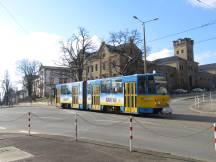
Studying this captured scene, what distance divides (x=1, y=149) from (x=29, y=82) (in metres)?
106

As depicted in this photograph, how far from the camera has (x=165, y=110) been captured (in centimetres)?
2406

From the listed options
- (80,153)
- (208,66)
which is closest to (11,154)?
(80,153)

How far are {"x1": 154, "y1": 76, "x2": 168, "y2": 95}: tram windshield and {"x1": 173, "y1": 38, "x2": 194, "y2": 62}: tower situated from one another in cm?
9998

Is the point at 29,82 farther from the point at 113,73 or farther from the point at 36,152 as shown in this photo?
the point at 36,152

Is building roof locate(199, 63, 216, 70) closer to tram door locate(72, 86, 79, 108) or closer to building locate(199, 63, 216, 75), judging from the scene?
building locate(199, 63, 216, 75)

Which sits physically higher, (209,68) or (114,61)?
(209,68)

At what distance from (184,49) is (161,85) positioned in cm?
10355

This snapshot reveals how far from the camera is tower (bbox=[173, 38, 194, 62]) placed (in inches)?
4843

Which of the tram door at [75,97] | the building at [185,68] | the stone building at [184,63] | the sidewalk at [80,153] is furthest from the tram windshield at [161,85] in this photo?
the stone building at [184,63]

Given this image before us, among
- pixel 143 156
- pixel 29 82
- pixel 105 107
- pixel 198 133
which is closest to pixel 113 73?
pixel 29 82

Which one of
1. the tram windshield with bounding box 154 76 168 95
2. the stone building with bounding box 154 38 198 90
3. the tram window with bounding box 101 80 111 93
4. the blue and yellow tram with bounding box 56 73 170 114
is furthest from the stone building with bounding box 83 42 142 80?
the tram windshield with bounding box 154 76 168 95

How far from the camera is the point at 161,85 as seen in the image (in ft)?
80.4

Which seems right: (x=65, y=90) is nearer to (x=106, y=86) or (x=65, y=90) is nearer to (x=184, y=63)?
(x=106, y=86)

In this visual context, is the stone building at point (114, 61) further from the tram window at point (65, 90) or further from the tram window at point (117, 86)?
the tram window at point (117, 86)
